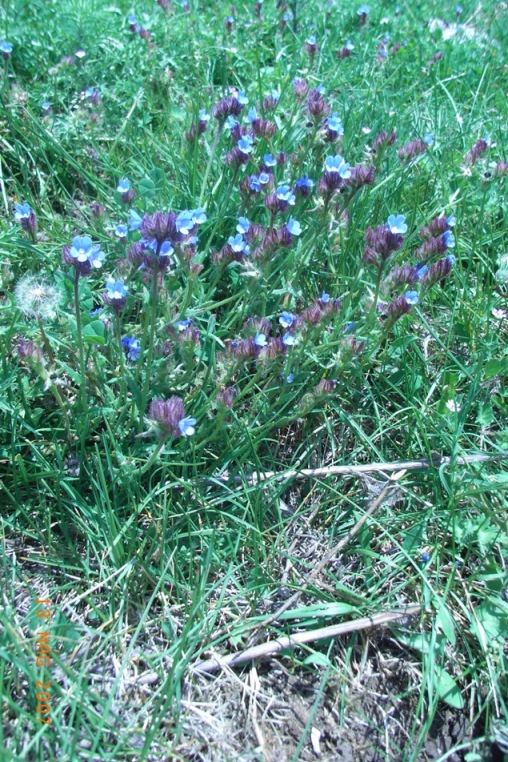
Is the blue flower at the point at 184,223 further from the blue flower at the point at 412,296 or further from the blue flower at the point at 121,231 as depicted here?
the blue flower at the point at 412,296

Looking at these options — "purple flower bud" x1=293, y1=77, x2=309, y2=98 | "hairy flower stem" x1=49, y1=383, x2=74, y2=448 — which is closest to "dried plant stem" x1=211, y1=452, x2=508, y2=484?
"hairy flower stem" x1=49, y1=383, x2=74, y2=448

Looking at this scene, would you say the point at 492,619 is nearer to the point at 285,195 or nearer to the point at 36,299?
the point at 285,195

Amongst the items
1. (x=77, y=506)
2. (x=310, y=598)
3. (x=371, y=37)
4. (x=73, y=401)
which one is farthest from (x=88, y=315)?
(x=371, y=37)

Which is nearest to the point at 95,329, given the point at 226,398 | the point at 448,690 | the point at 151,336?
the point at 151,336

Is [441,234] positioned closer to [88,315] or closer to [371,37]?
[88,315]

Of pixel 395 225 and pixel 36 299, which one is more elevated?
pixel 395 225
